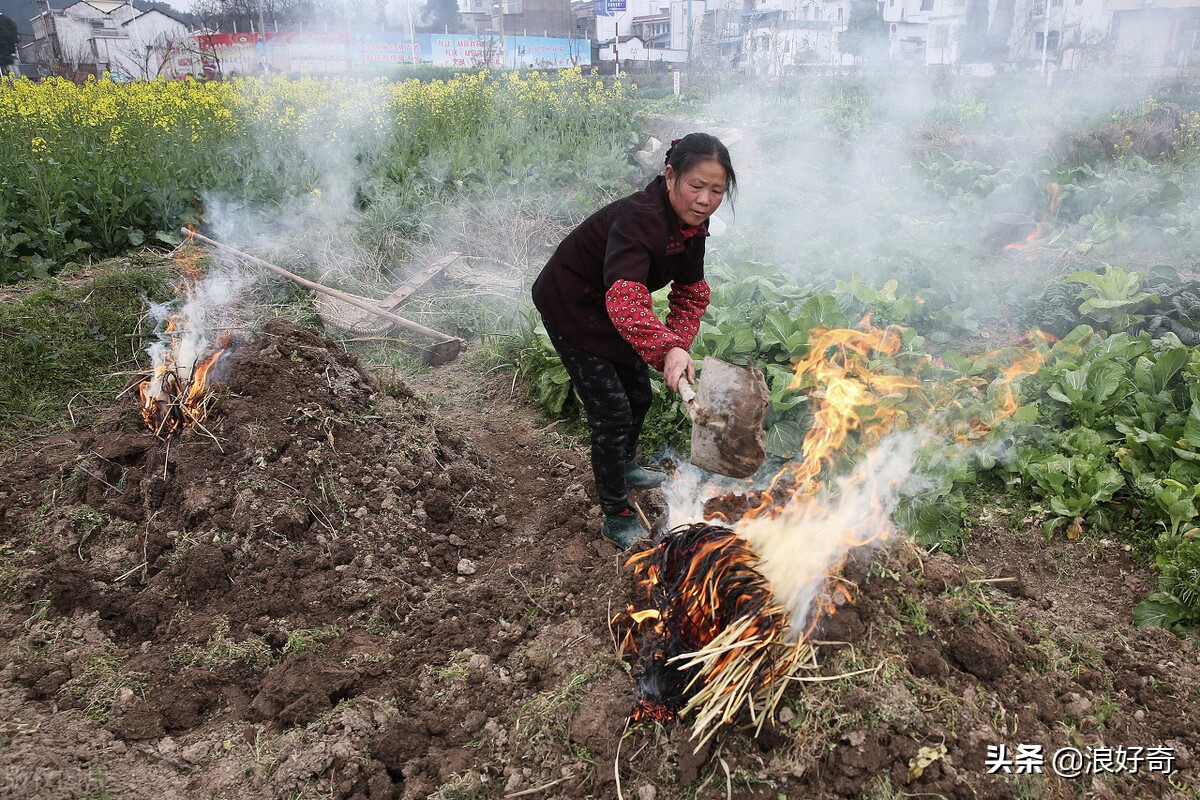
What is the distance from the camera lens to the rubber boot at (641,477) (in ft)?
13.3

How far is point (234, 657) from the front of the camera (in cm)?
289

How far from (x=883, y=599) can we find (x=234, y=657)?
248 centimetres

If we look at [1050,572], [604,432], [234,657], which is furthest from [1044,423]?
[234,657]

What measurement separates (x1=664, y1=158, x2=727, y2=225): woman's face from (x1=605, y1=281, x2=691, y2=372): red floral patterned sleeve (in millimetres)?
339

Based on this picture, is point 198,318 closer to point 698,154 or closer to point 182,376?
point 182,376

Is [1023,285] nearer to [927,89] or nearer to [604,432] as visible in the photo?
[604,432]

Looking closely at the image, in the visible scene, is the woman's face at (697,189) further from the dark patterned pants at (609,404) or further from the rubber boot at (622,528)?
the rubber boot at (622,528)

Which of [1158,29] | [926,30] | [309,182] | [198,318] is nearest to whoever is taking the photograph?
[198,318]

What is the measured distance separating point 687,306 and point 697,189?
29.9 inches

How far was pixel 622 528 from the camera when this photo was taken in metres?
3.54

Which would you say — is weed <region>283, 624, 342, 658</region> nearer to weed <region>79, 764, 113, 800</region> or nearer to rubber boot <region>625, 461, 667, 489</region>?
weed <region>79, 764, 113, 800</region>

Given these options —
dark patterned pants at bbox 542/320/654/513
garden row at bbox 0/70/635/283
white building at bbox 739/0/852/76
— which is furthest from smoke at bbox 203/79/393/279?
white building at bbox 739/0/852/76

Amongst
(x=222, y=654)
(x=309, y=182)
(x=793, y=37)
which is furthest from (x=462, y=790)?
(x=793, y=37)

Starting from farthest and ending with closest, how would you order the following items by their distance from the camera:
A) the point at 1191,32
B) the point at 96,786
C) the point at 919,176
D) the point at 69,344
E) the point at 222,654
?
the point at 1191,32 → the point at 919,176 → the point at 69,344 → the point at 222,654 → the point at 96,786
